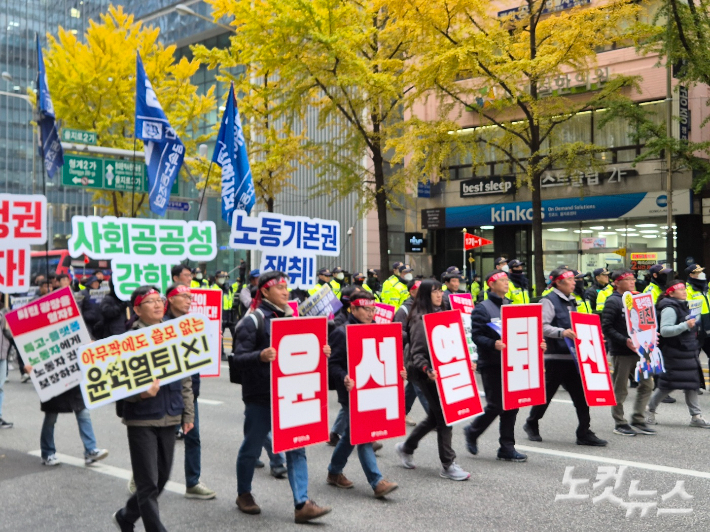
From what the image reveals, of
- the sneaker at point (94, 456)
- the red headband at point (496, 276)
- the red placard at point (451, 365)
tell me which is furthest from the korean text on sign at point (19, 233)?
the red headband at point (496, 276)

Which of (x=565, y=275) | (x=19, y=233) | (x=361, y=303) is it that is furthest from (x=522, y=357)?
(x=19, y=233)

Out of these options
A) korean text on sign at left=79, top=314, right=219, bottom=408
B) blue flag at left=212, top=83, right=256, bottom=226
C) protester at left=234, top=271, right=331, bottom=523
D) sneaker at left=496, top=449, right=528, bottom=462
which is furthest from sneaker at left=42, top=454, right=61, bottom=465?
blue flag at left=212, top=83, right=256, bottom=226

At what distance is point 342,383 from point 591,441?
3.30m

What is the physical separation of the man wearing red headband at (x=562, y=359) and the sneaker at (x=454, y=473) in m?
1.84

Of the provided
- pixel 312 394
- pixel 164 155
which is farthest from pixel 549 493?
pixel 164 155

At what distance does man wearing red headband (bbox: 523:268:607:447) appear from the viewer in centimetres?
792

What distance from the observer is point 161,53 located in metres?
24.9

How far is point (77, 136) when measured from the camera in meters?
19.5

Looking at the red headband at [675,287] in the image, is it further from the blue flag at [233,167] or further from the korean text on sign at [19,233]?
the korean text on sign at [19,233]

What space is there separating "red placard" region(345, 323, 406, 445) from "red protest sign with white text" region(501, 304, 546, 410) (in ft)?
4.52

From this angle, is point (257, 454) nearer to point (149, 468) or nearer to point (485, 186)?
point (149, 468)

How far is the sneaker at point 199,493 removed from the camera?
6.12 meters

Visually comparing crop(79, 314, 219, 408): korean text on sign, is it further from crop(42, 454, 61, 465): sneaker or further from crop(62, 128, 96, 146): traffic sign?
crop(62, 128, 96, 146): traffic sign

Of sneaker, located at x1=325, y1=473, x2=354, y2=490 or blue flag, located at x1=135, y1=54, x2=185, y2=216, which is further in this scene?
blue flag, located at x1=135, y1=54, x2=185, y2=216
